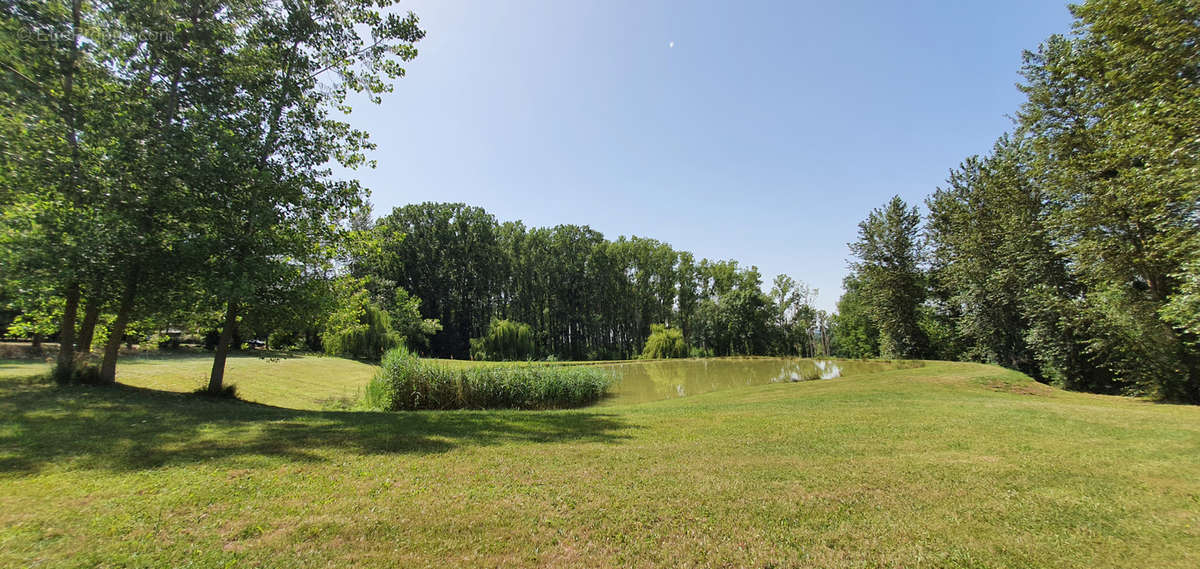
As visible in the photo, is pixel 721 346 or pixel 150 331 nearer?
pixel 150 331

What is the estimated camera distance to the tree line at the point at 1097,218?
10.8 m

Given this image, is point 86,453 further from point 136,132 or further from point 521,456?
point 136,132

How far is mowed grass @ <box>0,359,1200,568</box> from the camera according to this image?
3.52 metres

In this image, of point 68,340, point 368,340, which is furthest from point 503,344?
point 68,340

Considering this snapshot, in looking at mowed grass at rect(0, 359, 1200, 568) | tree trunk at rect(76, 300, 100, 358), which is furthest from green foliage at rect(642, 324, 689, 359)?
tree trunk at rect(76, 300, 100, 358)

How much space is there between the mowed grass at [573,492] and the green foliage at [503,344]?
34.4 metres

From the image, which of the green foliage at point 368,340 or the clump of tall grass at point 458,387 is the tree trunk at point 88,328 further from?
the green foliage at point 368,340

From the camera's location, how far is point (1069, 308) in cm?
1808

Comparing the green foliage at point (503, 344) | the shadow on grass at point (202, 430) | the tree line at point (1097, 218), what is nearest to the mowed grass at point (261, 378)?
the shadow on grass at point (202, 430)

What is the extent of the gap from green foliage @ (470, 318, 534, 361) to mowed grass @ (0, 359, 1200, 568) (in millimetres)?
34428

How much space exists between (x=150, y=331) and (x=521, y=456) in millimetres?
13672

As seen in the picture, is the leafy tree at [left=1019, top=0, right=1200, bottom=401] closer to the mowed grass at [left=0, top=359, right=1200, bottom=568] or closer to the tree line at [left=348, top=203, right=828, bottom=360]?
the mowed grass at [left=0, top=359, right=1200, bottom=568]

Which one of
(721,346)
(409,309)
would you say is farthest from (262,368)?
(721,346)

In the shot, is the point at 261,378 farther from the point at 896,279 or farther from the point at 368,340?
the point at 896,279
